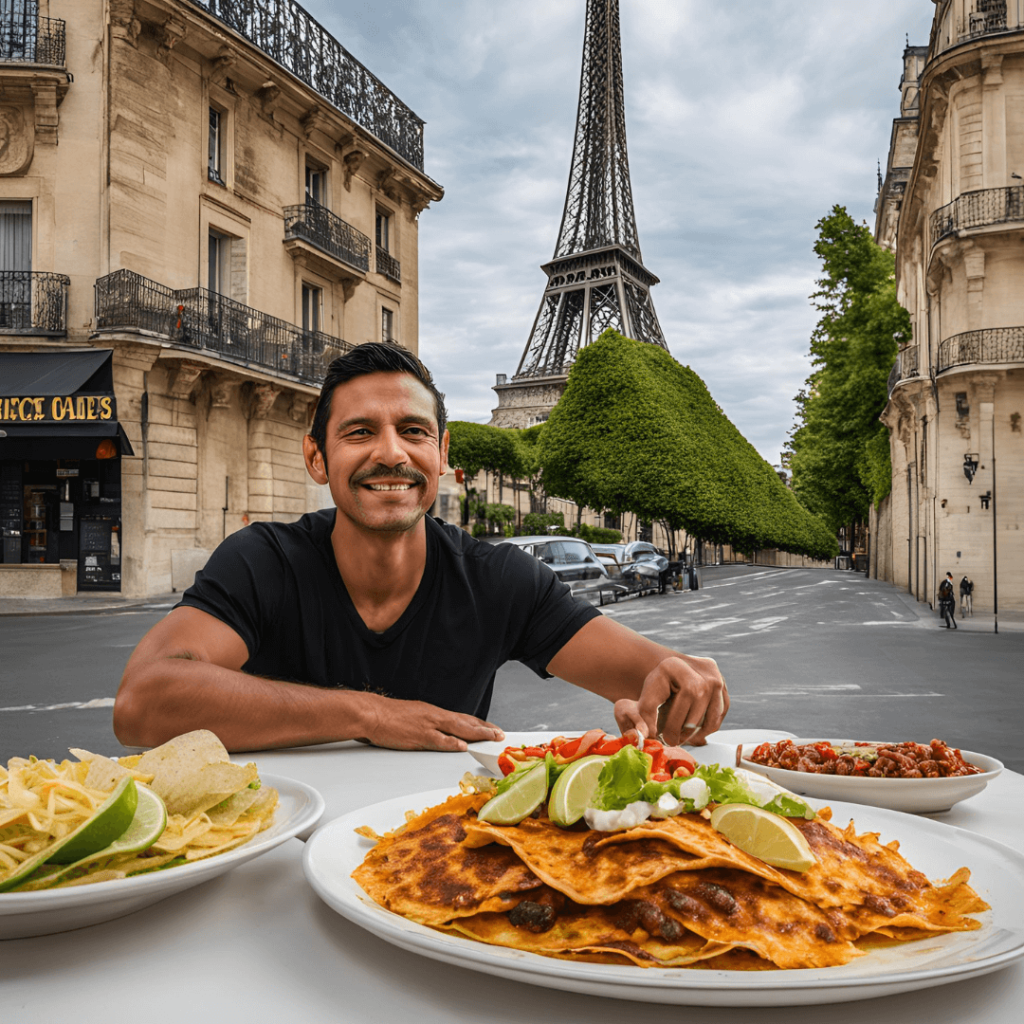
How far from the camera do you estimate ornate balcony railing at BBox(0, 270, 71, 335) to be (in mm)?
18203

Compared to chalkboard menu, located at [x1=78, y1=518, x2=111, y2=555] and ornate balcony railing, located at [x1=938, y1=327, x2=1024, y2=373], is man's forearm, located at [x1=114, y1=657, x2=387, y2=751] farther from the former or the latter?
ornate balcony railing, located at [x1=938, y1=327, x2=1024, y2=373]

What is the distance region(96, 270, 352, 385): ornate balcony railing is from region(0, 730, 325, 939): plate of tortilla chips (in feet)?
61.3

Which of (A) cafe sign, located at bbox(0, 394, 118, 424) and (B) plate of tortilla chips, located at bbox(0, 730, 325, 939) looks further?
(A) cafe sign, located at bbox(0, 394, 118, 424)

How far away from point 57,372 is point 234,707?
18.1 metres

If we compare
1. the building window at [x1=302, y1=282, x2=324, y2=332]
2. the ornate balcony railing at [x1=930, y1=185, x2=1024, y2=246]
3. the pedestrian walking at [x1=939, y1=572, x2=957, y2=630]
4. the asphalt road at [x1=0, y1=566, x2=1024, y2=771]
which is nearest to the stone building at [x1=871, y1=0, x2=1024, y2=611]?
the ornate balcony railing at [x1=930, y1=185, x2=1024, y2=246]

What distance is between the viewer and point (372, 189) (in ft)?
89.0

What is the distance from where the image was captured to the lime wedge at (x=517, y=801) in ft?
3.83

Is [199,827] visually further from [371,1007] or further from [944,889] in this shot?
[944,889]

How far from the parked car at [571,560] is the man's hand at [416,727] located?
14654 millimetres

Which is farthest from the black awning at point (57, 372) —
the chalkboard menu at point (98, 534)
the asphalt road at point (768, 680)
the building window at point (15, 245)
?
the asphalt road at point (768, 680)

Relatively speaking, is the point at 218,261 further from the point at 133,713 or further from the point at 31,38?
the point at 133,713

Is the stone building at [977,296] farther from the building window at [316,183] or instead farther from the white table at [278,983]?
the white table at [278,983]

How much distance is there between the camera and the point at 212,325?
20.4m

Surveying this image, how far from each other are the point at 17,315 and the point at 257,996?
2064cm
